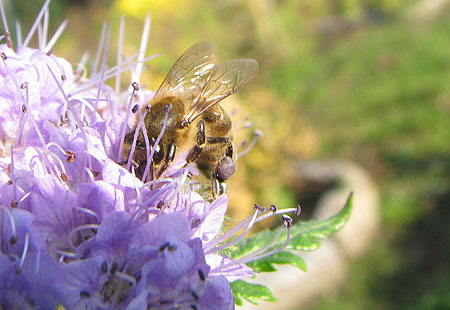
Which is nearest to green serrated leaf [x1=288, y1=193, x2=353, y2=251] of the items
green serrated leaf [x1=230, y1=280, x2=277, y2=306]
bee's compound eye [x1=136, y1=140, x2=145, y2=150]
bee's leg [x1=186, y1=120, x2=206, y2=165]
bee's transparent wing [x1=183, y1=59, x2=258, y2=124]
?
green serrated leaf [x1=230, y1=280, x2=277, y2=306]

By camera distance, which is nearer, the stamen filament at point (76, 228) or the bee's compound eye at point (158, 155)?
the stamen filament at point (76, 228)

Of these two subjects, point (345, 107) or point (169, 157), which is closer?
point (169, 157)

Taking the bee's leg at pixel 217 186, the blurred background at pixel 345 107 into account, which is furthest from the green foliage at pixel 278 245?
the blurred background at pixel 345 107

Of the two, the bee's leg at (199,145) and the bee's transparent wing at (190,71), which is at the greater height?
the bee's transparent wing at (190,71)

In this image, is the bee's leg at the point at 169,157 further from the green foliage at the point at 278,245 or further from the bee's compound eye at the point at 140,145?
the green foliage at the point at 278,245

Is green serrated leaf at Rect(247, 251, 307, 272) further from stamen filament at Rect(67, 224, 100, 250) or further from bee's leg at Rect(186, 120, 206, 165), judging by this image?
stamen filament at Rect(67, 224, 100, 250)

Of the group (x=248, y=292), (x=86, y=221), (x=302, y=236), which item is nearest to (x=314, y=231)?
(x=302, y=236)

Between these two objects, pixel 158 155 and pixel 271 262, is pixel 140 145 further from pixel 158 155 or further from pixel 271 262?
pixel 271 262

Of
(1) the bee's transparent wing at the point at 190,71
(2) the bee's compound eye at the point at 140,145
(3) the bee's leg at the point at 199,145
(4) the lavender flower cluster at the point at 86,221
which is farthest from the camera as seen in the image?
(1) the bee's transparent wing at the point at 190,71
